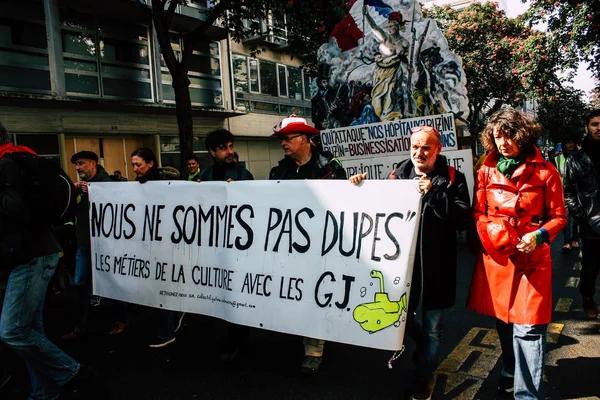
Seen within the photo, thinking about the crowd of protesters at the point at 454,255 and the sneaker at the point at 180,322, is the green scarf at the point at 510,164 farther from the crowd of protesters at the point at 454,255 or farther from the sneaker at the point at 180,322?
the sneaker at the point at 180,322

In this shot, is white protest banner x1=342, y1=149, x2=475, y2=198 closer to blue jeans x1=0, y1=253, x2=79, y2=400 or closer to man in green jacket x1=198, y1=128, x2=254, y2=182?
man in green jacket x1=198, y1=128, x2=254, y2=182

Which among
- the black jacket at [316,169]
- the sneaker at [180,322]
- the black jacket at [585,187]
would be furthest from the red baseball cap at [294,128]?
the black jacket at [585,187]

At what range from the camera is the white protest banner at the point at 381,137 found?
215 inches

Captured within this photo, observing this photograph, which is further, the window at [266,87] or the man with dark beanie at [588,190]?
the window at [266,87]

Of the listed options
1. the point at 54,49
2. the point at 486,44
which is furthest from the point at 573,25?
the point at 54,49

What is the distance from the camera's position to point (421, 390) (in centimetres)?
279

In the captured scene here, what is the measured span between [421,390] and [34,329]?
8.17ft

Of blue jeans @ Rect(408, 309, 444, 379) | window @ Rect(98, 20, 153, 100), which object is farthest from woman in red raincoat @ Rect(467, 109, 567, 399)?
window @ Rect(98, 20, 153, 100)

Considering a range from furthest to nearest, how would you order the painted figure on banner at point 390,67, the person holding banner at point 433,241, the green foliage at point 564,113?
the green foliage at point 564,113 < the painted figure on banner at point 390,67 < the person holding banner at point 433,241

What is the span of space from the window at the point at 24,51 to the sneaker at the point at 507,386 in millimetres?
12968

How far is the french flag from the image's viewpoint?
587 centimetres

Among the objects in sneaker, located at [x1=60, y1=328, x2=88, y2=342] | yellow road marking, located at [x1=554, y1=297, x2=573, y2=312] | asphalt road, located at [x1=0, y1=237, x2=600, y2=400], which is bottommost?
asphalt road, located at [x1=0, y1=237, x2=600, y2=400]

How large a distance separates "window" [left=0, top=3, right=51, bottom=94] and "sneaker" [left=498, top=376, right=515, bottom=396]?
511 inches

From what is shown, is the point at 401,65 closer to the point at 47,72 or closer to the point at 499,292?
the point at 499,292
